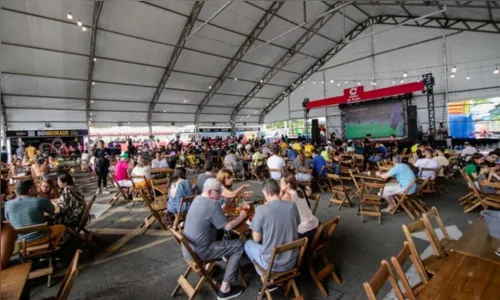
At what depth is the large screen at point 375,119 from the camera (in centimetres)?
1495

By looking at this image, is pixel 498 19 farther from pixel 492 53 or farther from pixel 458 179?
pixel 458 179

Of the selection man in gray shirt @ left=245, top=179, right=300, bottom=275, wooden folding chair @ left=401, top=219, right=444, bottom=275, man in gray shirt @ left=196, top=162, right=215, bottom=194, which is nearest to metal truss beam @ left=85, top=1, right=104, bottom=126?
man in gray shirt @ left=196, top=162, right=215, bottom=194

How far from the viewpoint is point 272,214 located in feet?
7.92

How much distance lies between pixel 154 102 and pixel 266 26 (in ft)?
27.1

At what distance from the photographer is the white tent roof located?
10258 millimetres

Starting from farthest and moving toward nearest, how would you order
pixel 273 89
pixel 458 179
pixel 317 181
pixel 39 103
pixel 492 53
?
1. pixel 273 89
2. pixel 39 103
3. pixel 492 53
4. pixel 458 179
5. pixel 317 181

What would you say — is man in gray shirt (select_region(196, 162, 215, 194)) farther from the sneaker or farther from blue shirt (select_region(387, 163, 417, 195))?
blue shirt (select_region(387, 163, 417, 195))

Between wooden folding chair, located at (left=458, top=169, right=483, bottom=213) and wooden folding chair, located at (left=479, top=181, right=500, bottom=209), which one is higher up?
wooden folding chair, located at (left=479, top=181, right=500, bottom=209)

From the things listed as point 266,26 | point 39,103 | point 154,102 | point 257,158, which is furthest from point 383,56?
point 39,103

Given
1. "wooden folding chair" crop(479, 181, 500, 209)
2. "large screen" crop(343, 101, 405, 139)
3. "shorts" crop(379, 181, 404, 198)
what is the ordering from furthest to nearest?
"large screen" crop(343, 101, 405, 139), "shorts" crop(379, 181, 404, 198), "wooden folding chair" crop(479, 181, 500, 209)

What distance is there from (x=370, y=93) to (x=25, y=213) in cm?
1526

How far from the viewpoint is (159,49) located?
12750 millimetres

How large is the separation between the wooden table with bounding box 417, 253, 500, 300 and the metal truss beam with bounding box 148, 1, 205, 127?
38.7 feet

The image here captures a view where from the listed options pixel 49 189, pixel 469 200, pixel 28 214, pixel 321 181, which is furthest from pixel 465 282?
pixel 49 189
